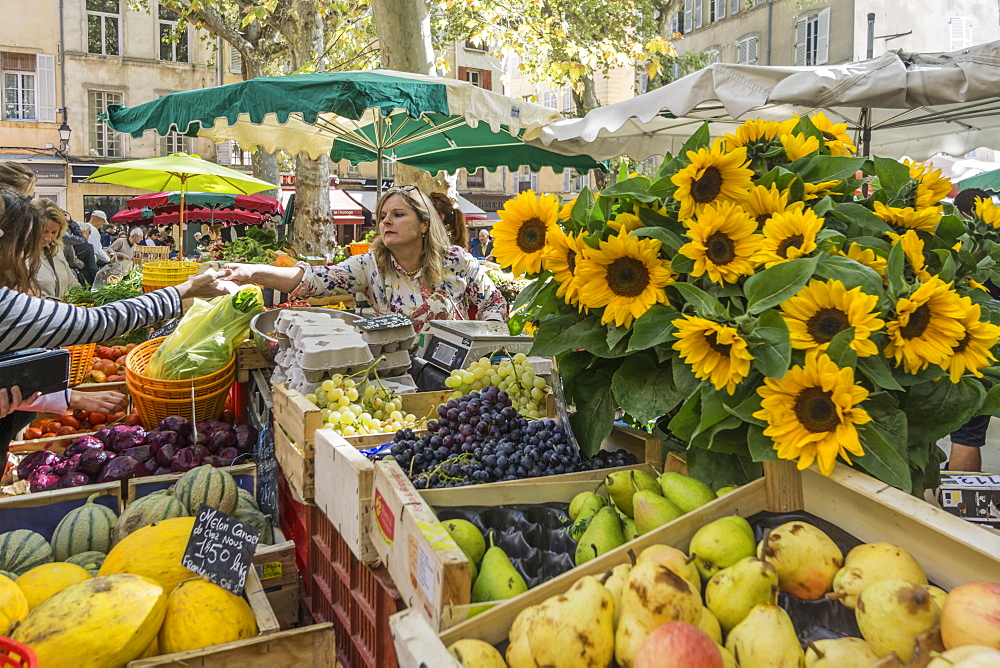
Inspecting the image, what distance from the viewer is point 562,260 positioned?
1.74 meters

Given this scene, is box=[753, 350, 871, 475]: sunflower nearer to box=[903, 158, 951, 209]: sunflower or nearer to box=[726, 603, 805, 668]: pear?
box=[726, 603, 805, 668]: pear

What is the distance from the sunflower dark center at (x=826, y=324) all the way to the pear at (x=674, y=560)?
0.49 meters

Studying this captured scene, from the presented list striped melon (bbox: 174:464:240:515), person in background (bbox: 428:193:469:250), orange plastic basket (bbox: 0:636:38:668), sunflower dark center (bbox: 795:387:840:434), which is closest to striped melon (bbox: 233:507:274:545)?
striped melon (bbox: 174:464:240:515)

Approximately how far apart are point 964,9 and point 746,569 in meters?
24.7

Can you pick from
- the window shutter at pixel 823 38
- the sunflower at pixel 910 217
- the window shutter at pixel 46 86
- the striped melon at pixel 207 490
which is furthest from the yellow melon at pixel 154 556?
the window shutter at pixel 46 86

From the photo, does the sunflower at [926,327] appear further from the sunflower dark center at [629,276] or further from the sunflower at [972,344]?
the sunflower dark center at [629,276]

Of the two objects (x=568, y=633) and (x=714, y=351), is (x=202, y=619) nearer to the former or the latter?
(x=568, y=633)

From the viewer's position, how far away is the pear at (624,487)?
1696mm

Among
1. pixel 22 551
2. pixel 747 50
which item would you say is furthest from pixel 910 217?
pixel 747 50

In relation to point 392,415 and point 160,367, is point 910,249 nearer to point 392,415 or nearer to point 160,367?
point 392,415

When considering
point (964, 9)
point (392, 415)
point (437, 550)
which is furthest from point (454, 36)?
point (437, 550)

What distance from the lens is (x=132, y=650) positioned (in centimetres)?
179

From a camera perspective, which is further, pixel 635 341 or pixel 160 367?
pixel 160 367

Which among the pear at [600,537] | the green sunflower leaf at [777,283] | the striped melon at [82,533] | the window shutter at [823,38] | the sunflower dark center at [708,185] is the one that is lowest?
the striped melon at [82,533]
